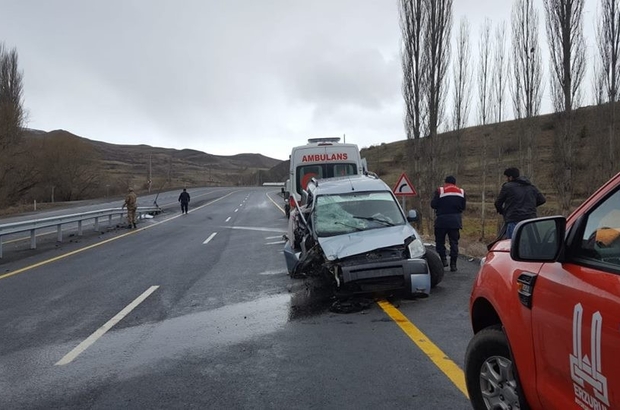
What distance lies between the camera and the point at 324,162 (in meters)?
15.0

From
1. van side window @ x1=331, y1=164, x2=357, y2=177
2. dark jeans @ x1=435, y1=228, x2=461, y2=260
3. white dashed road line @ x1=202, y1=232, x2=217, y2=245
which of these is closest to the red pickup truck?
dark jeans @ x1=435, y1=228, x2=461, y2=260

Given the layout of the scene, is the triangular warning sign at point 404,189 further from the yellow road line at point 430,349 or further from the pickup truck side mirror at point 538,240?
the pickup truck side mirror at point 538,240

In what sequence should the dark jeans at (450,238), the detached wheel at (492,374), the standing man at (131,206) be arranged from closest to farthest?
the detached wheel at (492,374), the dark jeans at (450,238), the standing man at (131,206)

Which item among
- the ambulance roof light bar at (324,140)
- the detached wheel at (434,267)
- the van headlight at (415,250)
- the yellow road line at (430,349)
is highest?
the ambulance roof light bar at (324,140)

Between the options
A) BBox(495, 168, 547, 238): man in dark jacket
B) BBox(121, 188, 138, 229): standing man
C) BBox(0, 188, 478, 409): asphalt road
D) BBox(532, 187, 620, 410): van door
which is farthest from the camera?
BBox(121, 188, 138, 229): standing man

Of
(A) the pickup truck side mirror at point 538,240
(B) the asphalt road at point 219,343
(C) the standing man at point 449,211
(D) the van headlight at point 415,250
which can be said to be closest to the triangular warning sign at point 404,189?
(B) the asphalt road at point 219,343

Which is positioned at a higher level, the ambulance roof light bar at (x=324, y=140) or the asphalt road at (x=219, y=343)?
the ambulance roof light bar at (x=324, y=140)

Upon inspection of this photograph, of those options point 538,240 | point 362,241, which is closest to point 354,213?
point 362,241

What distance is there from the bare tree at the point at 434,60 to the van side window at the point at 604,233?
18.9 m

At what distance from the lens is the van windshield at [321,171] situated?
49.1ft

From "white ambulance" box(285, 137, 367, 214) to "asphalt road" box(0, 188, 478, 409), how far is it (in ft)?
16.1

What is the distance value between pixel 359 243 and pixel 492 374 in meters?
4.30

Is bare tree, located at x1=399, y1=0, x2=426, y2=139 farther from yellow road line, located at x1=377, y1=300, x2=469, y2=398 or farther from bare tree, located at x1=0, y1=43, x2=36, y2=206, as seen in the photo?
bare tree, located at x1=0, y1=43, x2=36, y2=206

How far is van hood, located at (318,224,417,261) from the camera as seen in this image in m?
7.34
